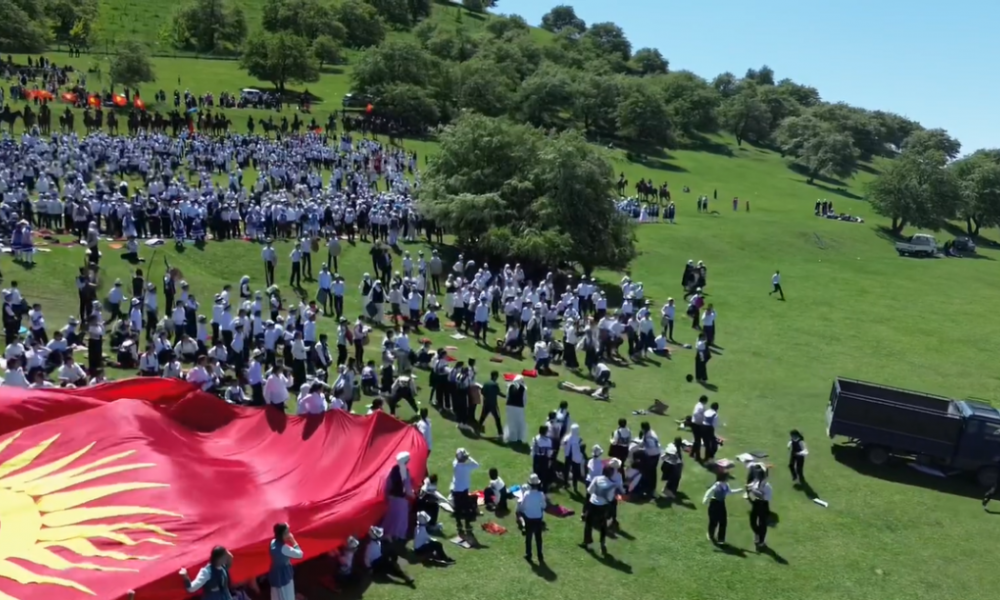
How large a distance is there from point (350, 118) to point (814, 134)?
5463cm

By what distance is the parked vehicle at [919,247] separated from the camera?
60312 mm

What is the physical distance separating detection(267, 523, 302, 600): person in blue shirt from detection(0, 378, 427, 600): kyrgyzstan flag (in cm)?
79

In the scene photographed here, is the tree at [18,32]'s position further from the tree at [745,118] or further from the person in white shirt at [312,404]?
the person in white shirt at [312,404]

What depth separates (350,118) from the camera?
74625 millimetres

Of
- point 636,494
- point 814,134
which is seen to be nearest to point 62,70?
point 636,494

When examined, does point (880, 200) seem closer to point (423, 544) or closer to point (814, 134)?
point (814, 134)

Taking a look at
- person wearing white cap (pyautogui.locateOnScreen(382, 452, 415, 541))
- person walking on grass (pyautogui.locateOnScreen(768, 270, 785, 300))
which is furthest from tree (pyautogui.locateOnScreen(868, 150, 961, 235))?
person wearing white cap (pyautogui.locateOnScreen(382, 452, 415, 541))

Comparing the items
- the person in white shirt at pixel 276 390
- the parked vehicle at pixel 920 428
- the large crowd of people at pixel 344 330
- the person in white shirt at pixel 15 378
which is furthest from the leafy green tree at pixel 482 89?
the person in white shirt at pixel 15 378

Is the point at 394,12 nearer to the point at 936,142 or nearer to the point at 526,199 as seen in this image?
the point at 936,142

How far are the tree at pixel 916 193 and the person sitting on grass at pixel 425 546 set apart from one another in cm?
6198

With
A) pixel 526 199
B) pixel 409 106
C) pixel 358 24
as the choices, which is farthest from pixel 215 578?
pixel 358 24

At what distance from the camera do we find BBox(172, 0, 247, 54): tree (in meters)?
103

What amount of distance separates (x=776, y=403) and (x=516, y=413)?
1029 centimetres

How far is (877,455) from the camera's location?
21.1 m
